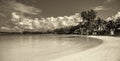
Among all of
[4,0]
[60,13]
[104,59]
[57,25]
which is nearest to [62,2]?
[60,13]

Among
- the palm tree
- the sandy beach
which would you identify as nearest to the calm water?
the sandy beach

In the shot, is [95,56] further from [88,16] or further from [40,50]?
[88,16]

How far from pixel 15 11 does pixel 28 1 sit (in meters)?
0.46

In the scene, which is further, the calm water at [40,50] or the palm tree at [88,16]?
the palm tree at [88,16]

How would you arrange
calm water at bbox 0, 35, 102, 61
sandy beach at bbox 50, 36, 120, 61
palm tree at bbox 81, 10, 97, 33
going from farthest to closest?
palm tree at bbox 81, 10, 97, 33, calm water at bbox 0, 35, 102, 61, sandy beach at bbox 50, 36, 120, 61

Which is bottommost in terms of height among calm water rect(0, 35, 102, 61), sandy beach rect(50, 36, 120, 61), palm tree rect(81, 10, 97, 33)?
calm water rect(0, 35, 102, 61)

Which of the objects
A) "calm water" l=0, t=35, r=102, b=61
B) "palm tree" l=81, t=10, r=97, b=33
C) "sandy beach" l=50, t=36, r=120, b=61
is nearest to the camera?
"sandy beach" l=50, t=36, r=120, b=61

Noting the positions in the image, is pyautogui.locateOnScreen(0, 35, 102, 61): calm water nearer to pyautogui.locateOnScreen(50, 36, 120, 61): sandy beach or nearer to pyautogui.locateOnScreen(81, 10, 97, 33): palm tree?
pyautogui.locateOnScreen(50, 36, 120, 61): sandy beach

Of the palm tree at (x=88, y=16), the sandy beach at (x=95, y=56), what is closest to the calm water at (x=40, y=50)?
the sandy beach at (x=95, y=56)

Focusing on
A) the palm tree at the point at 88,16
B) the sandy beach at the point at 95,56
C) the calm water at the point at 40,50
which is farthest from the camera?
the palm tree at the point at 88,16

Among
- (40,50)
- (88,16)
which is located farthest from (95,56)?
(88,16)

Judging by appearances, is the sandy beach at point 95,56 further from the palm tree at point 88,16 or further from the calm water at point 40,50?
the palm tree at point 88,16

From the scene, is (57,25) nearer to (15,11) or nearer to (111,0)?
(15,11)

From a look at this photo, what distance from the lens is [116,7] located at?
4.39 m
